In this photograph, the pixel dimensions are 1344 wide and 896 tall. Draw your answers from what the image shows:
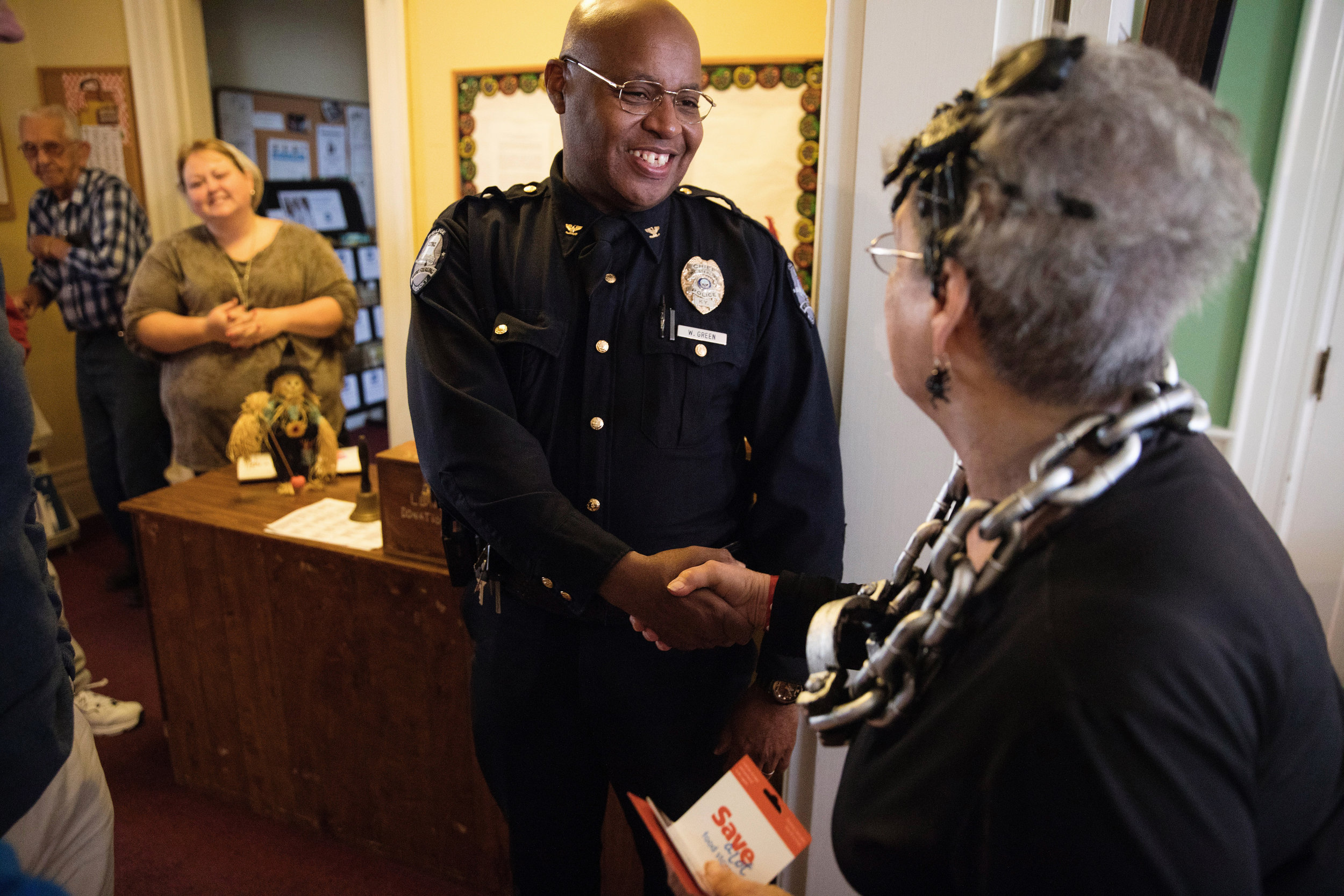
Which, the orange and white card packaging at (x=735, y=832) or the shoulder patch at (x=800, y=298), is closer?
the orange and white card packaging at (x=735, y=832)

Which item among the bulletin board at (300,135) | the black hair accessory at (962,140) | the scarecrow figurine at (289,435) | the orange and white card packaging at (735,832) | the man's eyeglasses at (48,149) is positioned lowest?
the orange and white card packaging at (735,832)

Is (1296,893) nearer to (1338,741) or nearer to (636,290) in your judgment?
(1338,741)

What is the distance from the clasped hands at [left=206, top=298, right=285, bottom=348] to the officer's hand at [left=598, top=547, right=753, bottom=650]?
2.00 m

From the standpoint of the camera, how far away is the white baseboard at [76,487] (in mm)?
4275

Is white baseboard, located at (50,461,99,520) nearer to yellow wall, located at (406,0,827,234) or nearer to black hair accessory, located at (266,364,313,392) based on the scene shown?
black hair accessory, located at (266,364,313,392)

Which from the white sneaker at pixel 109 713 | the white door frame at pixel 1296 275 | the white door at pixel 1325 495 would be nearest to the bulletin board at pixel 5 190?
the white sneaker at pixel 109 713

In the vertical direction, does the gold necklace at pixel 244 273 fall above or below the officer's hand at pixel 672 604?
above

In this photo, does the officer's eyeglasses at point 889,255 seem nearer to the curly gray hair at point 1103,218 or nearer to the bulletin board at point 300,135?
the curly gray hair at point 1103,218

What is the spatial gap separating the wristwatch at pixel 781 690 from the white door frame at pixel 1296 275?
3.95ft

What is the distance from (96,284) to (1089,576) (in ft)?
12.3

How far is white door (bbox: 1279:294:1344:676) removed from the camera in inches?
70.9

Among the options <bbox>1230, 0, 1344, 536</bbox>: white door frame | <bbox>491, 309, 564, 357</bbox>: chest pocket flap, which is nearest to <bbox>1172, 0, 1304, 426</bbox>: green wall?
<bbox>1230, 0, 1344, 536</bbox>: white door frame

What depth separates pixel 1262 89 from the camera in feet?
5.53

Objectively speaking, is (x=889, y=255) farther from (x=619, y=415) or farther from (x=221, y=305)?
(x=221, y=305)
